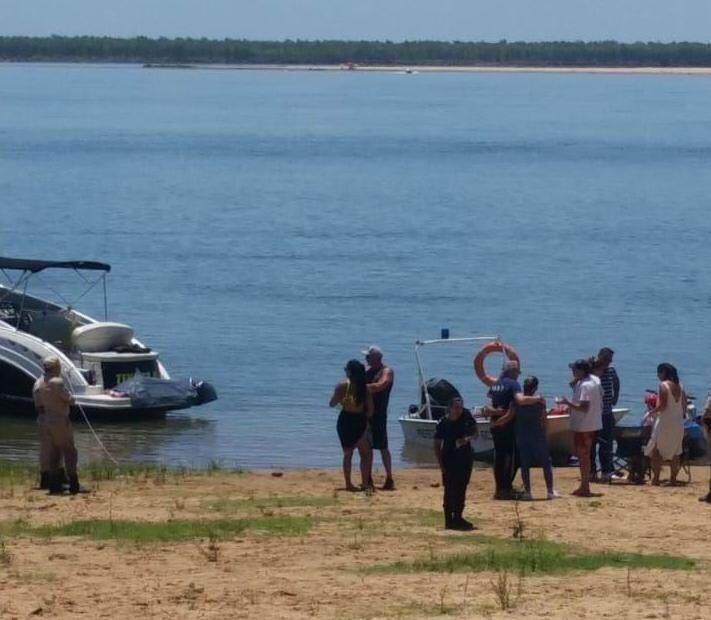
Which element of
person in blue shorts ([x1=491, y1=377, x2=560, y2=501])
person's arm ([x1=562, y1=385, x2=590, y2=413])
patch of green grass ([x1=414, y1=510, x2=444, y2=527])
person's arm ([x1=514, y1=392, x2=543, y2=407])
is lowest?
patch of green grass ([x1=414, y1=510, x2=444, y2=527])

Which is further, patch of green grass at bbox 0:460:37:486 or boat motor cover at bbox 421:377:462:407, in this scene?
boat motor cover at bbox 421:377:462:407

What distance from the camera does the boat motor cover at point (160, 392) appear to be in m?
24.3

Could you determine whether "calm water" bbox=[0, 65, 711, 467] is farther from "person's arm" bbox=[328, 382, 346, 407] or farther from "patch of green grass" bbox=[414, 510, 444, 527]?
"patch of green grass" bbox=[414, 510, 444, 527]

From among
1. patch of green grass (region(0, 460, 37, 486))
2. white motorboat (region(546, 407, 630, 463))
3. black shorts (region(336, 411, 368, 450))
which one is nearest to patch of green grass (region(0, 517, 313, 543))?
black shorts (region(336, 411, 368, 450))

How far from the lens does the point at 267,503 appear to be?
1532 cm

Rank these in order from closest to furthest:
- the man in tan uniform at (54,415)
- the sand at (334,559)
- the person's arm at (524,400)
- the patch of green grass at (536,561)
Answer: the sand at (334,559)
the patch of green grass at (536,561)
the man in tan uniform at (54,415)
the person's arm at (524,400)

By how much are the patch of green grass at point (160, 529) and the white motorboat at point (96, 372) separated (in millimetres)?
10351

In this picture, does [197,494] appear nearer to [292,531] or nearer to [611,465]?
[292,531]

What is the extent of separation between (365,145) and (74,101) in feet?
261

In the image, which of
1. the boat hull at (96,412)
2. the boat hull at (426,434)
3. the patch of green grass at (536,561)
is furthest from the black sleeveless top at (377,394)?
the boat hull at (96,412)

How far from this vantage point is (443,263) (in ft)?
157

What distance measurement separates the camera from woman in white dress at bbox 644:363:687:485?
16.6 meters

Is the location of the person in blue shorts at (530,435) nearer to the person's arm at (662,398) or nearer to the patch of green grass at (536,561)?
the person's arm at (662,398)

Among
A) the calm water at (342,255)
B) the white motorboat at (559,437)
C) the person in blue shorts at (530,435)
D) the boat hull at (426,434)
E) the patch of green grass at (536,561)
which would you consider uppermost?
the person in blue shorts at (530,435)
